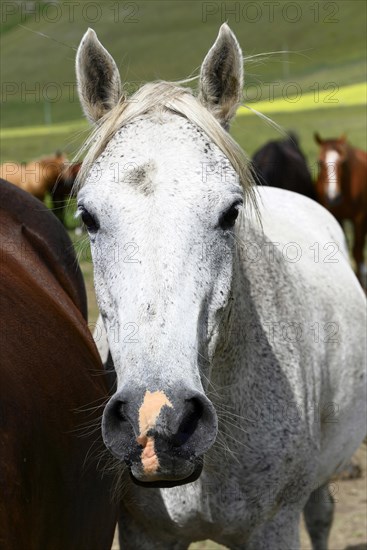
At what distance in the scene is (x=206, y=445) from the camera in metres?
2.09

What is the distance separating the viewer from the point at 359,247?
39.8 feet

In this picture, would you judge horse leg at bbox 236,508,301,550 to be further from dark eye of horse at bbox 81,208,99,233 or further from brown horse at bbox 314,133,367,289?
brown horse at bbox 314,133,367,289

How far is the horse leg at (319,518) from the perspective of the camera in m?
4.48

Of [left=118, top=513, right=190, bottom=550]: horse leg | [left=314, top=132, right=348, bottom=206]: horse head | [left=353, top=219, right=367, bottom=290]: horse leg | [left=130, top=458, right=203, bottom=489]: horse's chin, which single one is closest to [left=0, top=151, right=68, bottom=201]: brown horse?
[left=314, top=132, right=348, bottom=206]: horse head

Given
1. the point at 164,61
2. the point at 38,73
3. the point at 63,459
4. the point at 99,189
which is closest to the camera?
the point at 99,189

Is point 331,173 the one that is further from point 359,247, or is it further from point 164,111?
point 164,111

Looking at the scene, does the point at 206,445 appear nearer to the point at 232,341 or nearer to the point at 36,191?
the point at 232,341

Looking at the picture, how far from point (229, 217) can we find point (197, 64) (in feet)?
194

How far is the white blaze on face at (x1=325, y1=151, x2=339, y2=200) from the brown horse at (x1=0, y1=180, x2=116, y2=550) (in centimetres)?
868

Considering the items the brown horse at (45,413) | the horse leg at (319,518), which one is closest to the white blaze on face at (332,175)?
the horse leg at (319,518)

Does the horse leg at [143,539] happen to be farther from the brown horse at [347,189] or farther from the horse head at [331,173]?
the brown horse at [347,189]

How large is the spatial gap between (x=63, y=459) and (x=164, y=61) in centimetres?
6104

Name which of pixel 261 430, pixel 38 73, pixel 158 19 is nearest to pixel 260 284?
pixel 261 430

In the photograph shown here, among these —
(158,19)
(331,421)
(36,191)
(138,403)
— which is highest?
(138,403)
